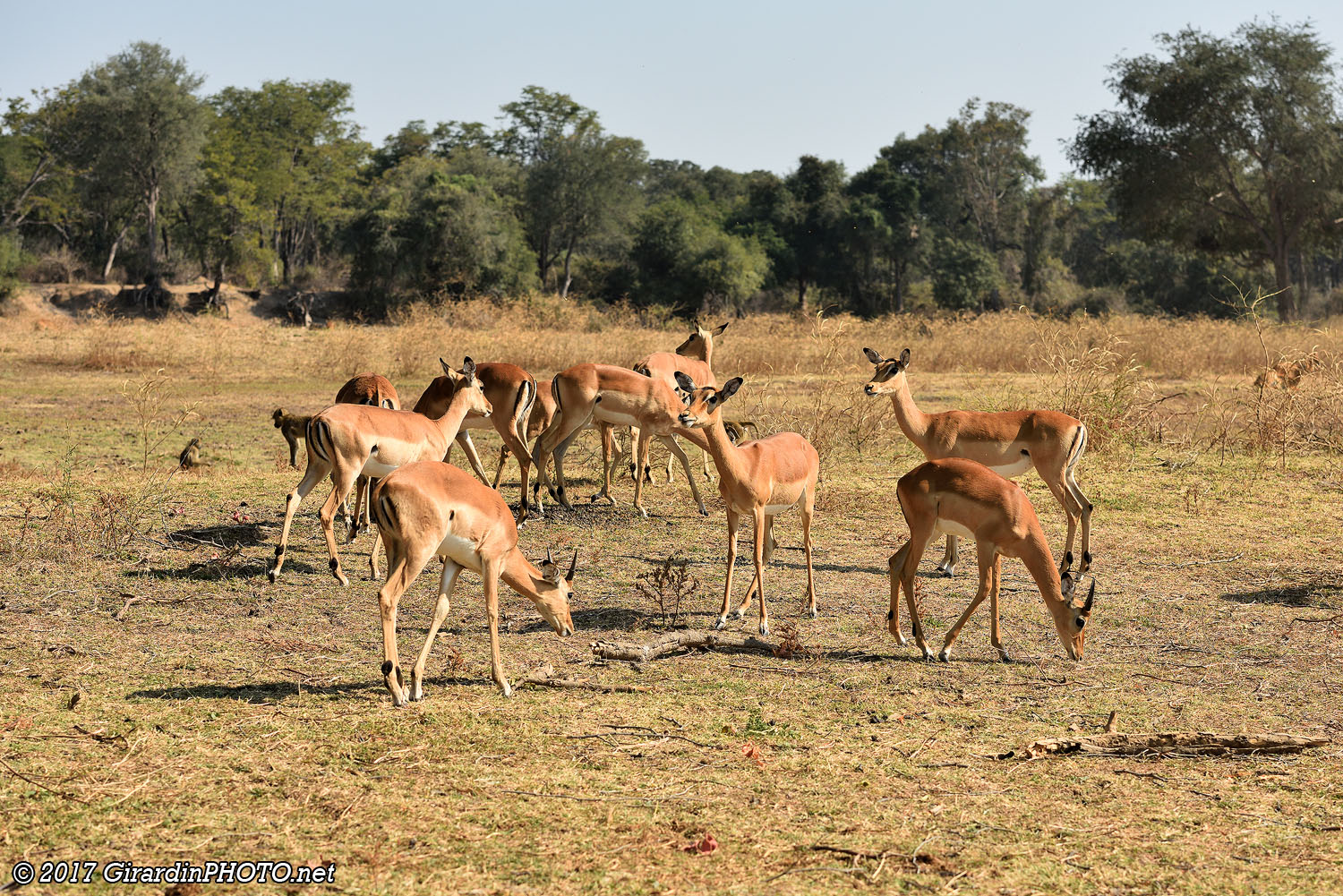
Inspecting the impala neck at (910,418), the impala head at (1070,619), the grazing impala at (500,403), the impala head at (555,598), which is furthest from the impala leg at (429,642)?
the impala neck at (910,418)

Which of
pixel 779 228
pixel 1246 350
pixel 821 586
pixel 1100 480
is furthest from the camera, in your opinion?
pixel 779 228

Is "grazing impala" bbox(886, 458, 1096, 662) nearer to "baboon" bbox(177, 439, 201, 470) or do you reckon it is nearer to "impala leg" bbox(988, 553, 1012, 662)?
"impala leg" bbox(988, 553, 1012, 662)

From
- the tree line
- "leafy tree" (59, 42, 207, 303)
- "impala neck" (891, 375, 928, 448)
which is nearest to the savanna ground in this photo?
"impala neck" (891, 375, 928, 448)

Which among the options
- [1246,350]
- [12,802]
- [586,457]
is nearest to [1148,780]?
[12,802]

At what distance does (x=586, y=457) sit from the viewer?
12.5 metres

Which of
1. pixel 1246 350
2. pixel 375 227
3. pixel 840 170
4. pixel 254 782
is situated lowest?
pixel 254 782

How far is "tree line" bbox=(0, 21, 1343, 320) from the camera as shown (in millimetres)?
34688

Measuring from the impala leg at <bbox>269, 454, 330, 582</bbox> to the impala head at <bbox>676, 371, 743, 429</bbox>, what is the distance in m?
2.42

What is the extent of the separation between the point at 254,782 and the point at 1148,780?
3.20m

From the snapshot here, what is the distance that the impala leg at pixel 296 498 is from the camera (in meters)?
7.18

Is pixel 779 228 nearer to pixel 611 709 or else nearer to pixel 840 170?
pixel 840 170

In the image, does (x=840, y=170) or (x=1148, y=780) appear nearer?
(x=1148, y=780)

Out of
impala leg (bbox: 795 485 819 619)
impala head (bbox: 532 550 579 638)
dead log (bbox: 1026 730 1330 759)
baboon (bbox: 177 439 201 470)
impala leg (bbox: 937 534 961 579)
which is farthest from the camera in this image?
baboon (bbox: 177 439 201 470)

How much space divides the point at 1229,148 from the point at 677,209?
1761 centimetres
